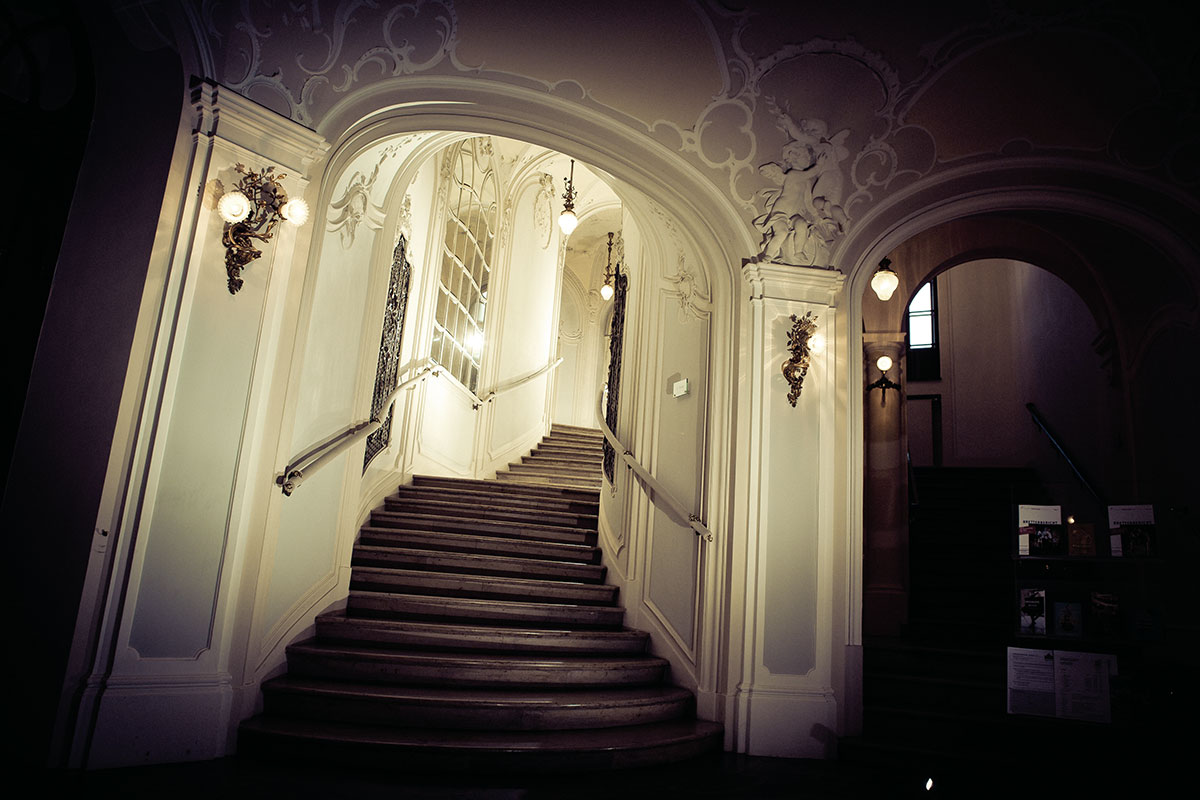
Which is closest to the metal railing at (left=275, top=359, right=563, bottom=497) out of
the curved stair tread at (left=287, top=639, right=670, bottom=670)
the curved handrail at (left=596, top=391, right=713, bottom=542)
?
the curved stair tread at (left=287, top=639, right=670, bottom=670)

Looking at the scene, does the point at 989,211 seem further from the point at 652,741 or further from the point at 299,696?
the point at 299,696

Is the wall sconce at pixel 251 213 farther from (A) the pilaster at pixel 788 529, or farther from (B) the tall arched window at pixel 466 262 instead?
(B) the tall arched window at pixel 466 262

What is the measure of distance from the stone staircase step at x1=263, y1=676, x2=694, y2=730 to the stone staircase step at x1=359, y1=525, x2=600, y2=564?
1.63 m

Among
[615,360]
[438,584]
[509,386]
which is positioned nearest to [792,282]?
[615,360]

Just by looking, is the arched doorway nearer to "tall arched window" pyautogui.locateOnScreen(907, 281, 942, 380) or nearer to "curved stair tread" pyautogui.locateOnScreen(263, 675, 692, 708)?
"tall arched window" pyautogui.locateOnScreen(907, 281, 942, 380)

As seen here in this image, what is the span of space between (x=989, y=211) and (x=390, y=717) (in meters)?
4.58

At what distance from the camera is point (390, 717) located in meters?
3.53

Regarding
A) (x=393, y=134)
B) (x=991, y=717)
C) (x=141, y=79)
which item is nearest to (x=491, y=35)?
(x=393, y=134)

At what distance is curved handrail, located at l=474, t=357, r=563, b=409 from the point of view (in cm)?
825

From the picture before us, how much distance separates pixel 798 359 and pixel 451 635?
101 inches

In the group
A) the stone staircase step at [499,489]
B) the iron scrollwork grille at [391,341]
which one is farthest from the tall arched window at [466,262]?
the stone staircase step at [499,489]

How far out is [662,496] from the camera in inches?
194

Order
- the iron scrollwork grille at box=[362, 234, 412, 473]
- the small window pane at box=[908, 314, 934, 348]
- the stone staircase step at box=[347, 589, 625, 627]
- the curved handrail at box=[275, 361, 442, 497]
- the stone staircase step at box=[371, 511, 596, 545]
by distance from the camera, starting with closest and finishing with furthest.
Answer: the curved handrail at box=[275, 361, 442, 497] → the stone staircase step at box=[347, 589, 625, 627] → the iron scrollwork grille at box=[362, 234, 412, 473] → the stone staircase step at box=[371, 511, 596, 545] → the small window pane at box=[908, 314, 934, 348]

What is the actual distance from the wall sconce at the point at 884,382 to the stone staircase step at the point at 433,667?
427 centimetres
